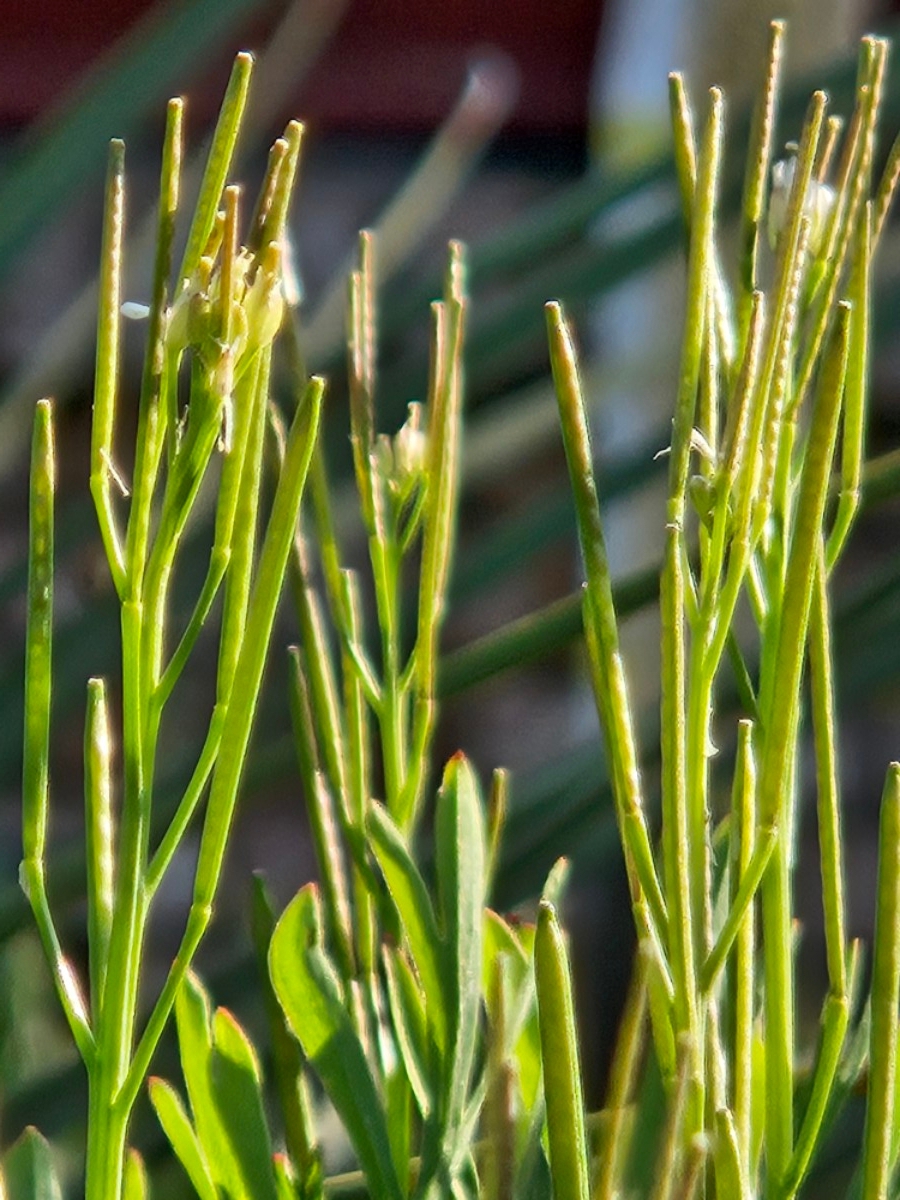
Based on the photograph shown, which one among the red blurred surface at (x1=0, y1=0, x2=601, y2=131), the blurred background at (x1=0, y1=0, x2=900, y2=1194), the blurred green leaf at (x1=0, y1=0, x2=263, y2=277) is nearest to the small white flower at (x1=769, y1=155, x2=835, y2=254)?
the blurred background at (x1=0, y1=0, x2=900, y2=1194)

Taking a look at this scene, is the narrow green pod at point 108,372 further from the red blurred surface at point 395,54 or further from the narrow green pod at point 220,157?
the red blurred surface at point 395,54

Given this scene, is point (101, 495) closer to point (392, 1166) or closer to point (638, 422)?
point (392, 1166)

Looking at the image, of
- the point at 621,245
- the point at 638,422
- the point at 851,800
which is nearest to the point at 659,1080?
the point at 621,245

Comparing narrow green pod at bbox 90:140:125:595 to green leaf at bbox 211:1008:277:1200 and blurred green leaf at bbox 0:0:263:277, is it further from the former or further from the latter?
blurred green leaf at bbox 0:0:263:277

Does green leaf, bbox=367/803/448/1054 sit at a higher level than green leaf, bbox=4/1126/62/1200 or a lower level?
higher

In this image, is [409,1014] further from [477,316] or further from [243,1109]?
[477,316]

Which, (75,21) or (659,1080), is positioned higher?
(75,21)

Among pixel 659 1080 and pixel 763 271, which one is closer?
pixel 659 1080

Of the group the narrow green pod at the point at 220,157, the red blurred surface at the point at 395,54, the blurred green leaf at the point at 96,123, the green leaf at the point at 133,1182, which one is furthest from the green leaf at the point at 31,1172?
the red blurred surface at the point at 395,54
